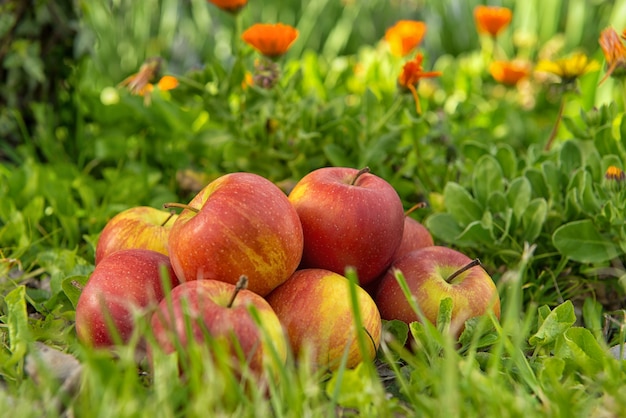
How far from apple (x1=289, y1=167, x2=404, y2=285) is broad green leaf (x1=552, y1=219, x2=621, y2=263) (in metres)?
0.54

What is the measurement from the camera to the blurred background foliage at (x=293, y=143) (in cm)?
232

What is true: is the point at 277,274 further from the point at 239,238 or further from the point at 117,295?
the point at 117,295

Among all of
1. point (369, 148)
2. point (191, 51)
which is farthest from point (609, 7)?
point (369, 148)

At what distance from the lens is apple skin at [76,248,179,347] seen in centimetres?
168

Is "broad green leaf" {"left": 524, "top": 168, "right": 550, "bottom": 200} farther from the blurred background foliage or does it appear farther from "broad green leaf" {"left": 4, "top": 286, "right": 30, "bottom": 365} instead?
"broad green leaf" {"left": 4, "top": 286, "right": 30, "bottom": 365}

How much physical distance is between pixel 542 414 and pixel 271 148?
1587 mm

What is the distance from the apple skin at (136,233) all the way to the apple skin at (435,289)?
53 centimetres

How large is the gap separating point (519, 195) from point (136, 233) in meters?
1.03

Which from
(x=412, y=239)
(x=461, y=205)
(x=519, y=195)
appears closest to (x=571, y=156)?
(x=519, y=195)

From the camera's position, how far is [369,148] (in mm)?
2682

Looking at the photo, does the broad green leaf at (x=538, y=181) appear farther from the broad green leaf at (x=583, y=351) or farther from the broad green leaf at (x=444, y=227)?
the broad green leaf at (x=583, y=351)

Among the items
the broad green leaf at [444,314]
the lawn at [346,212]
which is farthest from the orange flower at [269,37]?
the broad green leaf at [444,314]

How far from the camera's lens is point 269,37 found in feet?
8.36

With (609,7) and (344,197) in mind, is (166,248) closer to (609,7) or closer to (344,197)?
(344,197)
